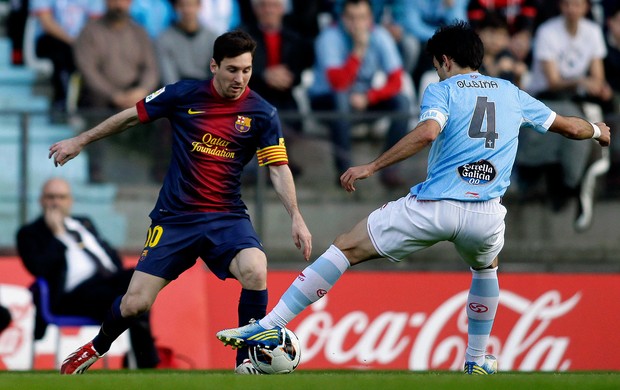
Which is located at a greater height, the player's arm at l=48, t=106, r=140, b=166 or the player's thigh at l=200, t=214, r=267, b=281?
the player's arm at l=48, t=106, r=140, b=166

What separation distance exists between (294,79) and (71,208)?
10.2ft

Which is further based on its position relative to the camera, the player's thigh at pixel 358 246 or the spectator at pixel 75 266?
the spectator at pixel 75 266

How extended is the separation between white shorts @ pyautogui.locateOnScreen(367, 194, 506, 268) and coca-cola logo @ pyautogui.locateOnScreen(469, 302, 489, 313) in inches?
28.2

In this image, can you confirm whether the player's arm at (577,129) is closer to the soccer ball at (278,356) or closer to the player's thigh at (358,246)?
the player's thigh at (358,246)

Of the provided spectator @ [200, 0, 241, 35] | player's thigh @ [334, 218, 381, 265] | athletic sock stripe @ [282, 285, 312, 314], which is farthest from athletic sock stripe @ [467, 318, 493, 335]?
Answer: spectator @ [200, 0, 241, 35]

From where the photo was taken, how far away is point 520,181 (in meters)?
14.3

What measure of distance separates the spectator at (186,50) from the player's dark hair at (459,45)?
6.47 meters

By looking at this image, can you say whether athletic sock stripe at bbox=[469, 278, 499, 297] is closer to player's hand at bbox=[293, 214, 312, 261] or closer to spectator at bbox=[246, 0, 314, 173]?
player's hand at bbox=[293, 214, 312, 261]

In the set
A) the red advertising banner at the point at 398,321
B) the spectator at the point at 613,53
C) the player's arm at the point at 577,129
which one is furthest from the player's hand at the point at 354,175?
the spectator at the point at 613,53

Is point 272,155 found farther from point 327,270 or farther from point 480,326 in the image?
point 480,326

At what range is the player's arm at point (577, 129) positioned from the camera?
30.2 ft

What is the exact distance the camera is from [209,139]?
30.7 ft

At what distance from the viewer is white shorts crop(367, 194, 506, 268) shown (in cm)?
884

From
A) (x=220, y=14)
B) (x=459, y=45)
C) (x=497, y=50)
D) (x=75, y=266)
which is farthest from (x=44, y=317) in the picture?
(x=497, y=50)
